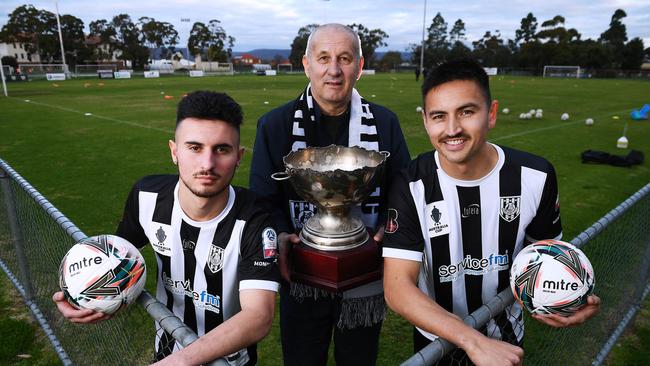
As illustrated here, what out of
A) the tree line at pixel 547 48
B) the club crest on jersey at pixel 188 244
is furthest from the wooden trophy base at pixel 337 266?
the tree line at pixel 547 48

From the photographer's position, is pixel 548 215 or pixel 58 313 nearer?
pixel 548 215

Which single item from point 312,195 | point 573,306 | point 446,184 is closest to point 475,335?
point 573,306

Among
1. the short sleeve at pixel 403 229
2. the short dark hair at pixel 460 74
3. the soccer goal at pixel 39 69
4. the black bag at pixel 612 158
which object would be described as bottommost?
the black bag at pixel 612 158

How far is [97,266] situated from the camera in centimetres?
175

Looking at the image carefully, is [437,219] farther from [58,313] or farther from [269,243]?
[58,313]

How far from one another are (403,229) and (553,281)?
0.61 m

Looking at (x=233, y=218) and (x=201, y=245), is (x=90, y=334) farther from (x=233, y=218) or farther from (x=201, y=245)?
(x=233, y=218)

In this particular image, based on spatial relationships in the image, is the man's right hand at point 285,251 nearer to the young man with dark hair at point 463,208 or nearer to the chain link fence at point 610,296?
the young man with dark hair at point 463,208

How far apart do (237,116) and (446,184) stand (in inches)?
38.7

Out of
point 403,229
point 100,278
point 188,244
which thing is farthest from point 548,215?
point 100,278

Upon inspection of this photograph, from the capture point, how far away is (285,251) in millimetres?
2117

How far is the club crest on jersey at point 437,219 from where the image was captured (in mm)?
2010

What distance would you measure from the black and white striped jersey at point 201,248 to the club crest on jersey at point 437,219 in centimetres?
71

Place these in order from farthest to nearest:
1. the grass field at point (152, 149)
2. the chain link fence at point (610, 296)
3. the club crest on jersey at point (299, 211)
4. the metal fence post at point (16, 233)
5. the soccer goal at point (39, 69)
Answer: the soccer goal at point (39, 69) → the grass field at point (152, 149) → the metal fence post at point (16, 233) → the chain link fence at point (610, 296) → the club crest on jersey at point (299, 211)
